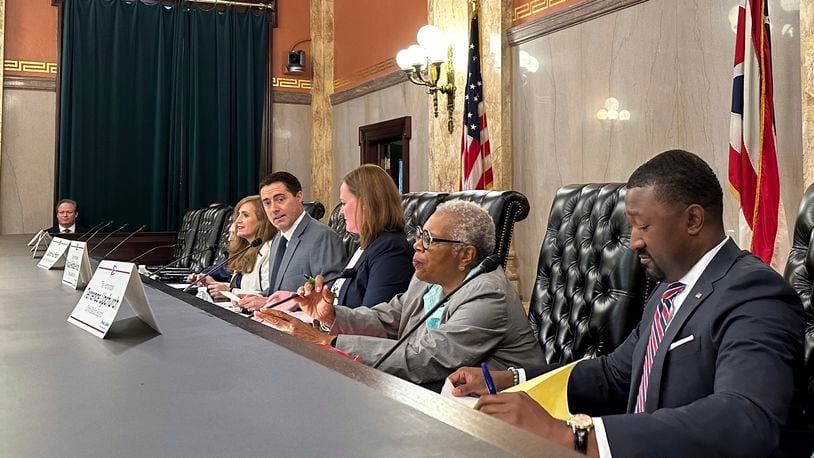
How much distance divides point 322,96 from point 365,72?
919 mm

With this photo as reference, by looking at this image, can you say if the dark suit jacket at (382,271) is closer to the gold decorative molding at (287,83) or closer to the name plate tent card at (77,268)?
the name plate tent card at (77,268)

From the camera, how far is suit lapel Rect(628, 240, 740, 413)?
1.22 m

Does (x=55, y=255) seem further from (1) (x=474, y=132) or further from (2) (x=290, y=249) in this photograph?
(1) (x=474, y=132)

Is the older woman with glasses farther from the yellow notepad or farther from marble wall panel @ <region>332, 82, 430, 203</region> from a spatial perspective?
marble wall panel @ <region>332, 82, 430, 203</region>

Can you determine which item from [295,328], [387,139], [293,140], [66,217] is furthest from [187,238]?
[295,328]

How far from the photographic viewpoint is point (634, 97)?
4074 mm

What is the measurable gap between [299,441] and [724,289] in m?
0.87

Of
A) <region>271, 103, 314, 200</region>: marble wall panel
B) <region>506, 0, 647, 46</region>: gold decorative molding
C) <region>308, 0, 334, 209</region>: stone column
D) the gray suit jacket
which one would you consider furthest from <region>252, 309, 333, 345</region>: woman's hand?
<region>271, 103, 314, 200</region>: marble wall panel

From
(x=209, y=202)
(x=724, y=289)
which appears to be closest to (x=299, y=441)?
(x=724, y=289)

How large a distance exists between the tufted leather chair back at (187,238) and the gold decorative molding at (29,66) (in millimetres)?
2197

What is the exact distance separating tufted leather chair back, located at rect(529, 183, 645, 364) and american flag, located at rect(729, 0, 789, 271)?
1.49 m

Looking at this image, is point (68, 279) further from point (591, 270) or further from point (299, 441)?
point (299, 441)

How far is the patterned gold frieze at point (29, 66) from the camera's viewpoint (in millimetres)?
6957

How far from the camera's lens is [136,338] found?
1.02m
